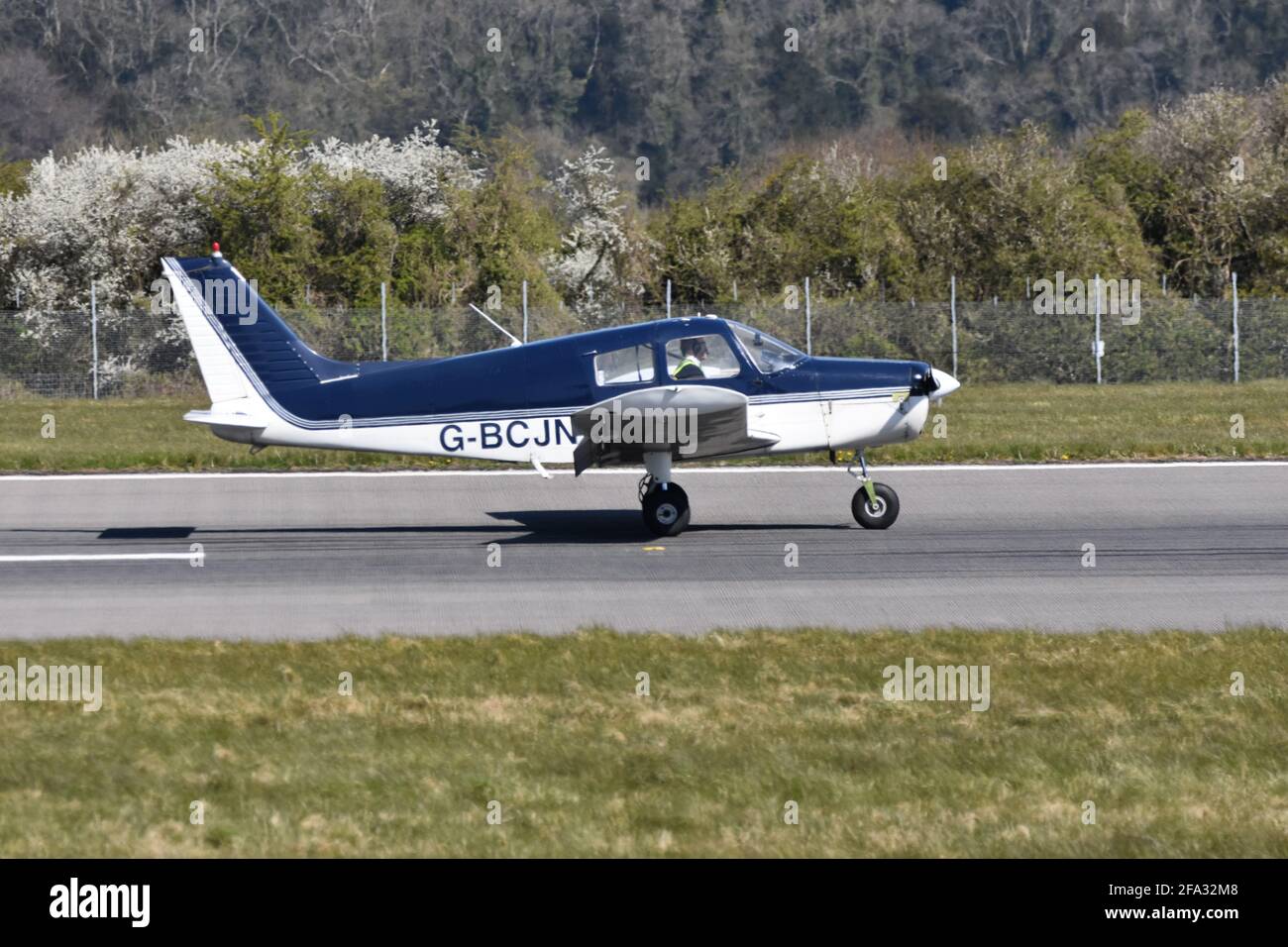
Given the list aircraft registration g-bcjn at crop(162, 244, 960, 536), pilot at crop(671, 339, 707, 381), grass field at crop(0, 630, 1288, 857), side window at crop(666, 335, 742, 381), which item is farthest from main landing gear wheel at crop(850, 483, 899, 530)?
grass field at crop(0, 630, 1288, 857)

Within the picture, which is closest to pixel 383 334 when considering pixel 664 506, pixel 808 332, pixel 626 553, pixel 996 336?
pixel 808 332

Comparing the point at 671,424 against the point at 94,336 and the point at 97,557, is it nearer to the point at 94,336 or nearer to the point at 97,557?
the point at 97,557

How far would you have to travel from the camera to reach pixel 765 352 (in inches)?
645

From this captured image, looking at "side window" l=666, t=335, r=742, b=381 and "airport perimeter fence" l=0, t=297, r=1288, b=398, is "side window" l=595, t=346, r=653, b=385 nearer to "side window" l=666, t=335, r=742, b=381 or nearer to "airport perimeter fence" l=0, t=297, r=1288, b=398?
"side window" l=666, t=335, r=742, b=381

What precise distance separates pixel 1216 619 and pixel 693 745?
5.22 meters

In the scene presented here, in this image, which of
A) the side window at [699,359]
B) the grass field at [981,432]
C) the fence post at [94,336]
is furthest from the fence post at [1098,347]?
the fence post at [94,336]

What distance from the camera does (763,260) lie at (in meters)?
39.3

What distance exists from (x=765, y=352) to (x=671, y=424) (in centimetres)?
126

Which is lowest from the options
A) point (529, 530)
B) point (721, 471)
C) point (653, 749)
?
point (653, 749)

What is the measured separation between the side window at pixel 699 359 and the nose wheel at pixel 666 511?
→ 1137 mm

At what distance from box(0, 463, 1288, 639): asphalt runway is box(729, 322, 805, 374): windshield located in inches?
A: 66.6

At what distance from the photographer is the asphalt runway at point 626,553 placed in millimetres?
12594

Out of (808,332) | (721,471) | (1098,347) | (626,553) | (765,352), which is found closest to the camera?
(626,553)

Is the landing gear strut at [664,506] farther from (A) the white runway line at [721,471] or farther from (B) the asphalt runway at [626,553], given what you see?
(A) the white runway line at [721,471]
